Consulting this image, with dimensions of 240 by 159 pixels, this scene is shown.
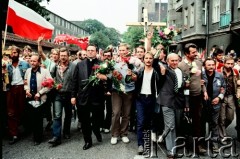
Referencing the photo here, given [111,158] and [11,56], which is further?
[11,56]

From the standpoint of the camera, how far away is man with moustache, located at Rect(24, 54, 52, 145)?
6.50 meters

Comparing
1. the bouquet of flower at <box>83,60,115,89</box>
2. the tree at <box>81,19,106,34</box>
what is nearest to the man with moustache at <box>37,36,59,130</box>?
the bouquet of flower at <box>83,60,115,89</box>

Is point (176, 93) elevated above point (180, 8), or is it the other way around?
point (180, 8)

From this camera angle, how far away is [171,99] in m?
5.54

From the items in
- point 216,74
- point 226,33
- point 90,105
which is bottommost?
point 90,105

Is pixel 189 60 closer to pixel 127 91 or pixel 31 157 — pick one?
pixel 127 91

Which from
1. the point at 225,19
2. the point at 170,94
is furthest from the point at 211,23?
the point at 170,94

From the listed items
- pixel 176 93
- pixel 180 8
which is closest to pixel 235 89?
pixel 176 93

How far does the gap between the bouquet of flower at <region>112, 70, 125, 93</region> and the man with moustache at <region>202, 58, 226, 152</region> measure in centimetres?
170

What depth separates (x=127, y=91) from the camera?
6441 millimetres

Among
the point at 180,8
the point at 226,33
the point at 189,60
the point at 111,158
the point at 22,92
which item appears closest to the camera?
the point at 111,158

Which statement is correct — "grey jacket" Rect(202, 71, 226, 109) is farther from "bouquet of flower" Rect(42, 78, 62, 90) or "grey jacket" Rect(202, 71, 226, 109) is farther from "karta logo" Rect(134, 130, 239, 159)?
"bouquet of flower" Rect(42, 78, 62, 90)

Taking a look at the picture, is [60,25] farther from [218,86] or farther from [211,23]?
[218,86]

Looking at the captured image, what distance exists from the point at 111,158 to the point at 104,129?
87.1 inches
